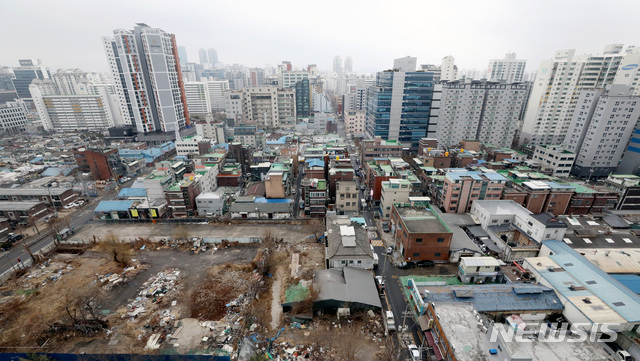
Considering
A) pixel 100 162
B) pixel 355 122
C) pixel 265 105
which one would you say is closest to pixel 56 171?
pixel 100 162

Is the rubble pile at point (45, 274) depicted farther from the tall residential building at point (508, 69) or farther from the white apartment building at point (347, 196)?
the tall residential building at point (508, 69)

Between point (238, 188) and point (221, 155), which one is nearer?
point (238, 188)

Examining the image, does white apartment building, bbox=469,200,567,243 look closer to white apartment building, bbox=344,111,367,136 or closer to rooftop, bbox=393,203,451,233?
rooftop, bbox=393,203,451,233

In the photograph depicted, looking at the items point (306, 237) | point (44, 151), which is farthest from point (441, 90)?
point (44, 151)

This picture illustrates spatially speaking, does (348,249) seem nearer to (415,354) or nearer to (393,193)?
(415,354)

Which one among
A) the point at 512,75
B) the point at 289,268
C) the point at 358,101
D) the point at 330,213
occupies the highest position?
the point at 512,75

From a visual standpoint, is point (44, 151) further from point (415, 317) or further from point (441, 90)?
point (441, 90)
